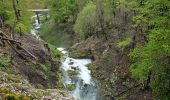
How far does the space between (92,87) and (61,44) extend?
3123cm

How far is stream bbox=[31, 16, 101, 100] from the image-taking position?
37316 mm

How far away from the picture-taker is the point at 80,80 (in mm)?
41562

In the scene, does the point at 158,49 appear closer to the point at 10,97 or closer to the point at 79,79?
the point at 10,97

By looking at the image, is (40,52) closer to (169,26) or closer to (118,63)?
(118,63)

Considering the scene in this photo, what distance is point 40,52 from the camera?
3925cm

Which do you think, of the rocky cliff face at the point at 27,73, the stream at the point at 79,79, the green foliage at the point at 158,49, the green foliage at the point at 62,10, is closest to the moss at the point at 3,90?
the rocky cliff face at the point at 27,73

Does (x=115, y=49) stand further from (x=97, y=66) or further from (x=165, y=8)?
(x=165, y=8)

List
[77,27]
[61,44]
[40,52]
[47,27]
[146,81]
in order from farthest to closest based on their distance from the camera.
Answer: [47,27], [61,44], [77,27], [40,52], [146,81]

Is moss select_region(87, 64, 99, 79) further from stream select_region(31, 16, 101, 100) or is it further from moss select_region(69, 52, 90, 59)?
moss select_region(69, 52, 90, 59)

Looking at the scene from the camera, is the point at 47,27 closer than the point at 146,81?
No

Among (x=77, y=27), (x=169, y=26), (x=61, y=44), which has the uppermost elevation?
(x=169, y=26)

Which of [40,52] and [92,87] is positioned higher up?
[40,52]

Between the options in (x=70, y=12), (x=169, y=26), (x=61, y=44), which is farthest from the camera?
(x=70, y=12)

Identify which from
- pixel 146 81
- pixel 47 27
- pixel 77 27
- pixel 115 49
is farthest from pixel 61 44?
pixel 146 81
